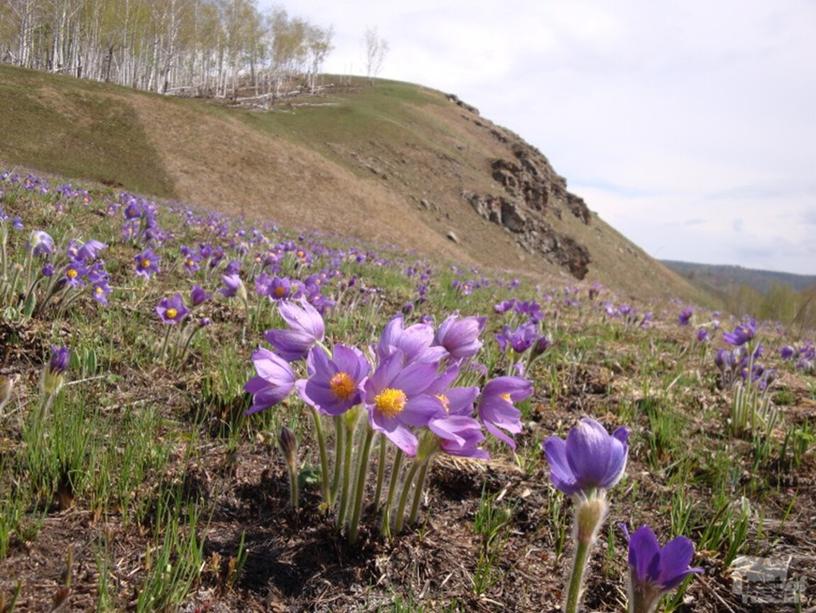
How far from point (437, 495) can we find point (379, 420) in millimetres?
933

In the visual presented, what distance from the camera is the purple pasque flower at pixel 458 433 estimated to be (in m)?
1.40

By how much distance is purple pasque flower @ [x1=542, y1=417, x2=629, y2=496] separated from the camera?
1184mm

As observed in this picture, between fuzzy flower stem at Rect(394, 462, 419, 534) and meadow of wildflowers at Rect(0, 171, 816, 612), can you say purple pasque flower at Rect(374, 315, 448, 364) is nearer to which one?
meadow of wildflowers at Rect(0, 171, 816, 612)

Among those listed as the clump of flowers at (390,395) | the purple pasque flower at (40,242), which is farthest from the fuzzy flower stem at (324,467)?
the purple pasque flower at (40,242)

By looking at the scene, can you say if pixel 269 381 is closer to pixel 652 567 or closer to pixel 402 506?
pixel 402 506

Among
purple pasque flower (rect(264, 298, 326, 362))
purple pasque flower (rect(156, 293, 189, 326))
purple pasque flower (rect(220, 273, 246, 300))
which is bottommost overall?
purple pasque flower (rect(156, 293, 189, 326))

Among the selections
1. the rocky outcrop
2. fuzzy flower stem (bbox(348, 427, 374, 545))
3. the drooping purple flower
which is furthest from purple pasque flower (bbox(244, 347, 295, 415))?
the rocky outcrop

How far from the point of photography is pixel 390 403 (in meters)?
1.40

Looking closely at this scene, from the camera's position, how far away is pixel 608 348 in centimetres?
530

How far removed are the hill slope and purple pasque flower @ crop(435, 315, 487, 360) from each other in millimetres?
23543

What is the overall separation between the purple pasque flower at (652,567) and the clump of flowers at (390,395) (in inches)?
17.9

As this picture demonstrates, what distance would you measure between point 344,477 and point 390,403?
0.37m

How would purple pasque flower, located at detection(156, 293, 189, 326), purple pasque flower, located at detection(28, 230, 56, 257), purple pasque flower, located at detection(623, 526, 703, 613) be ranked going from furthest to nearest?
1. purple pasque flower, located at detection(28, 230, 56, 257)
2. purple pasque flower, located at detection(156, 293, 189, 326)
3. purple pasque flower, located at detection(623, 526, 703, 613)

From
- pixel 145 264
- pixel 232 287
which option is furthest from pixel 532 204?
pixel 232 287
